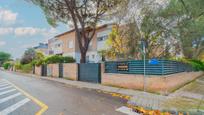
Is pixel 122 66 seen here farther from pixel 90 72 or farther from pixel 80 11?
pixel 80 11

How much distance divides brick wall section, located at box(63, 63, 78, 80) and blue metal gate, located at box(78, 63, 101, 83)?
0.69 meters

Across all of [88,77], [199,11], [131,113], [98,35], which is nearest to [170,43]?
[199,11]

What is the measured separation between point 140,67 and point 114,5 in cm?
938

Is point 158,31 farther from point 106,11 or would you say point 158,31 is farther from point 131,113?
point 131,113

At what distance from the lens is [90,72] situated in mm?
17906

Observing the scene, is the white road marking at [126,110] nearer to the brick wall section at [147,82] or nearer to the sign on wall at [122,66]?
the brick wall section at [147,82]

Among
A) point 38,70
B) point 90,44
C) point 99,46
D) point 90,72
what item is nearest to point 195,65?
point 90,72

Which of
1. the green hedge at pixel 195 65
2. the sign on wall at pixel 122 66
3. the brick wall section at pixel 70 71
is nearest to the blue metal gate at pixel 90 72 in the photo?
the brick wall section at pixel 70 71

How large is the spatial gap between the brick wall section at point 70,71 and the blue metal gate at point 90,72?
2.26 feet

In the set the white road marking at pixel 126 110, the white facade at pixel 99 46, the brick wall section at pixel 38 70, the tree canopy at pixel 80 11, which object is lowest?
the white road marking at pixel 126 110

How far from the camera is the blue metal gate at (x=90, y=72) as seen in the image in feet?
55.0

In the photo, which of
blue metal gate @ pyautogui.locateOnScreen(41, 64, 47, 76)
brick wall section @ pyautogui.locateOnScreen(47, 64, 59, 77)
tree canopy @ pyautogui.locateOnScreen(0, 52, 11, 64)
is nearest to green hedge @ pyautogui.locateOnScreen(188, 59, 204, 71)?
brick wall section @ pyautogui.locateOnScreen(47, 64, 59, 77)

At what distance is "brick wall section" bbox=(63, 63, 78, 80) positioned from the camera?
66.5ft

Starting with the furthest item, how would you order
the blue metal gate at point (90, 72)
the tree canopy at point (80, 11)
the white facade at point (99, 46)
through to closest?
the white facade at point (99, 46) < the tree canopy at point (80, 11) < the blue metal gate at point (90, 72)
